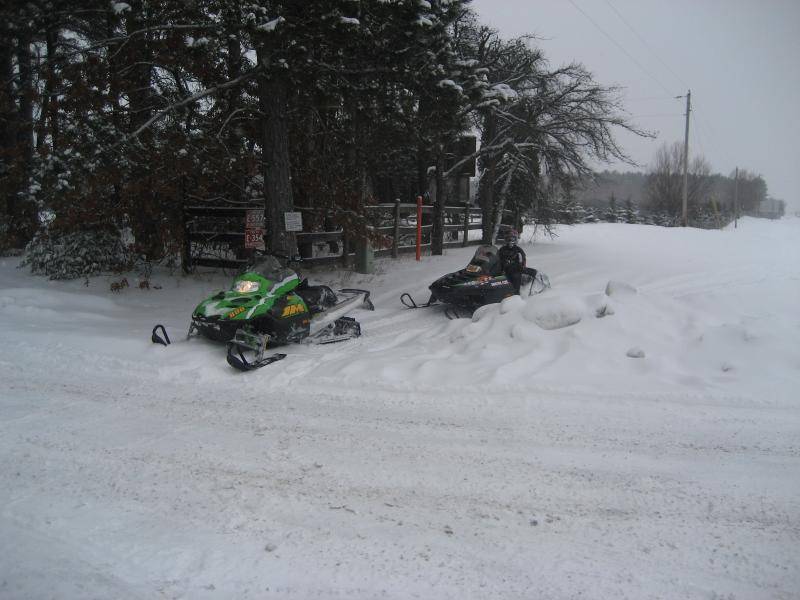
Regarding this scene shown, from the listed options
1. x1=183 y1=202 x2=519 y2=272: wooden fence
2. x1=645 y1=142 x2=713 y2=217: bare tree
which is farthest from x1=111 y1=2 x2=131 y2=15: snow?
x1=645 y1=142 x2=713 y2=217: bare tree

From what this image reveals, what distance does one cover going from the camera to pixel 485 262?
332 inches

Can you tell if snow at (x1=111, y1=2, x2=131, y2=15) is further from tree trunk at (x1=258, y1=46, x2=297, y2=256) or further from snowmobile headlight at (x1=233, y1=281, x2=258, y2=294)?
snowmobile headlight at (x1=233, y1=281, x2=258, y2=294)

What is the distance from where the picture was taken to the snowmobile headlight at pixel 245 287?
20.7 feet

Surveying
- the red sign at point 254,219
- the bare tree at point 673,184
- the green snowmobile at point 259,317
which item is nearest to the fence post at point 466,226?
the red sign at point 254,219

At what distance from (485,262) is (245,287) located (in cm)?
374

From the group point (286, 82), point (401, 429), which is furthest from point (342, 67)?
point (401, 429)

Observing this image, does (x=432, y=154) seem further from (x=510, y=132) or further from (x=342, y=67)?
(x=342, y=67)

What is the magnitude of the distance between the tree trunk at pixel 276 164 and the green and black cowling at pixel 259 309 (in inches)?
83.7

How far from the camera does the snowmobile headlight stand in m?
6.30

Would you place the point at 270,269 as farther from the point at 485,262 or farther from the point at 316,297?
the point at 485,262

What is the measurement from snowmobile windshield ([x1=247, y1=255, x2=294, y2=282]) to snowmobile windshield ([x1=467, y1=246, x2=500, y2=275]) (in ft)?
9.46

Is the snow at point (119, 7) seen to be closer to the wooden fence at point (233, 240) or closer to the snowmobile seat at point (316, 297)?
the wooden fence at point (233, 240)

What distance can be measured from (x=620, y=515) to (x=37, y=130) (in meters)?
9.70

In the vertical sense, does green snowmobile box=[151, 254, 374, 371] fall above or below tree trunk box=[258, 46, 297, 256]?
below
